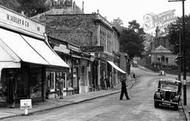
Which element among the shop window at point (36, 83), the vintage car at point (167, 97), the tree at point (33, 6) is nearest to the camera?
the vintage car at point (167, 97)

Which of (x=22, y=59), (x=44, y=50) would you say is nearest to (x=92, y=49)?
(x=44, y=50)

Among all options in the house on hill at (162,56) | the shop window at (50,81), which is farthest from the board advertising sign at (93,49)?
the house on hill at (162,56)

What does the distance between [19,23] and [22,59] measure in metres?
4.80

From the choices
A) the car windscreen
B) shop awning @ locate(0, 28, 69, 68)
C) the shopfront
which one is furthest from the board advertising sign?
the car windscreen

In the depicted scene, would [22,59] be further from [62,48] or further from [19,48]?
[62,48]

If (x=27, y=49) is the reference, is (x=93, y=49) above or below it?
above

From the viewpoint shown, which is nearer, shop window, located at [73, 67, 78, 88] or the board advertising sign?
the board advertising sign

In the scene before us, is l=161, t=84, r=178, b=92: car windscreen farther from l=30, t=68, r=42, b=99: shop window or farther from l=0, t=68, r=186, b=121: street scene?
l=30, t=68, r=42, b=99: shop window

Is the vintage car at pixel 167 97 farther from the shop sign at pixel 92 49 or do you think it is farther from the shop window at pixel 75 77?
the shop window at pixel 75 77

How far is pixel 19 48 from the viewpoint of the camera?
21.9 meters

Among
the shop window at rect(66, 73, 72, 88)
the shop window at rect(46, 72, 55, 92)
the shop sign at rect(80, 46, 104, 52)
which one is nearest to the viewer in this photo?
the shop window at rect(46, 72, 55, 92)

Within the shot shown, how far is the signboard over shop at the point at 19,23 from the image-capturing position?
72.9 ft

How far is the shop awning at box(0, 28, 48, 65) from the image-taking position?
20.7 meters

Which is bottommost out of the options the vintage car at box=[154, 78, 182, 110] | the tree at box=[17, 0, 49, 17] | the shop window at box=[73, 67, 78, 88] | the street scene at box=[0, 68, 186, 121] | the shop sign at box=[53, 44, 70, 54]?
the street scene at box=[0, 68, 186, 121]
